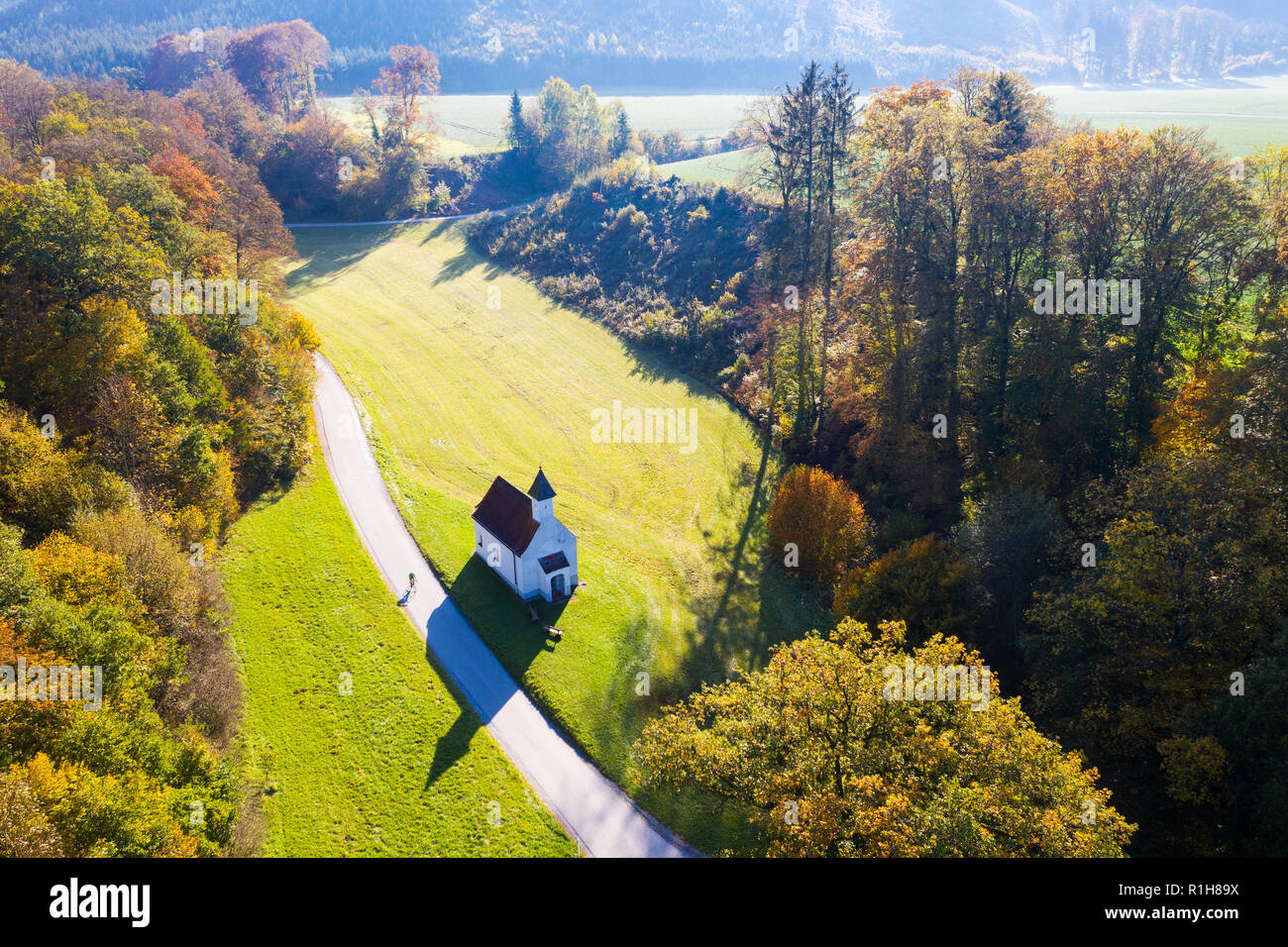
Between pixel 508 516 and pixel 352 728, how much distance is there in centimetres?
1208

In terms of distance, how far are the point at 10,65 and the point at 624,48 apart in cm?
12415

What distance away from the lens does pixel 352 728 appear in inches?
1120

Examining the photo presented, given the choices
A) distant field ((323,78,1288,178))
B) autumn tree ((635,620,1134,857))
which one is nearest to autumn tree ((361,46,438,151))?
distant field ((323,78,1288,178))

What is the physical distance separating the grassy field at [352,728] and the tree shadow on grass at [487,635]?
0.13m

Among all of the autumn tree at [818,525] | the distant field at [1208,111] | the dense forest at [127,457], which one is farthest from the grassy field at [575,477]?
the distant field at [1208,111]

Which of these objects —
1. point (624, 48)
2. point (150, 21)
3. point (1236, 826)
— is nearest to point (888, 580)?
point (1236, 826)

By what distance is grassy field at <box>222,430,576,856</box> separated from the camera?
24734 mm

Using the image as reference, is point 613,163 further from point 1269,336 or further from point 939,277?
point 1269,336

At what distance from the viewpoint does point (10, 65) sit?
68438 mm

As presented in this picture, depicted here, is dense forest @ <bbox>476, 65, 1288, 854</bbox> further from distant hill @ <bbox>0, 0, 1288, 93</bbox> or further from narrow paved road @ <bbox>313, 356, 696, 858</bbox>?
distant hill @ <bbox>0, 0, 1288, 93</bbox>

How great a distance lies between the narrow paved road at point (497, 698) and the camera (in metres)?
25.3

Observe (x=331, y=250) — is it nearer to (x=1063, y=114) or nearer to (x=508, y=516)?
(x=508, y=516)

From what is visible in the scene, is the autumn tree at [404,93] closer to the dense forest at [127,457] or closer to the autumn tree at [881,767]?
the dense forest at [127,457]

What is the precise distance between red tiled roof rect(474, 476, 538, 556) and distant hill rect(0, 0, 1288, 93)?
5769 inches
